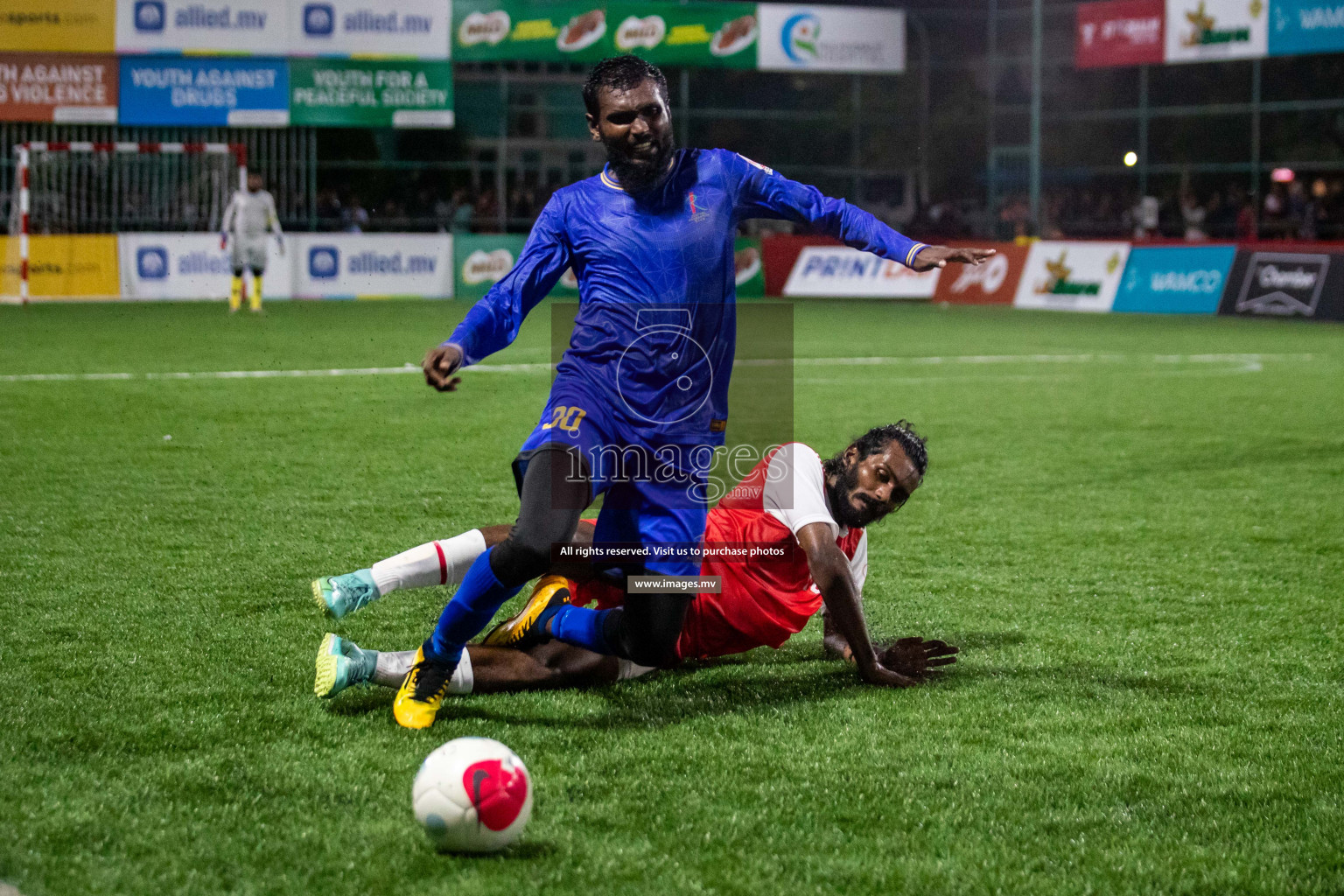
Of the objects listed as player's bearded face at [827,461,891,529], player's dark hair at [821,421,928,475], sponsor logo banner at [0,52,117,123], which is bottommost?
player's bearded face at [827,461,891,529]

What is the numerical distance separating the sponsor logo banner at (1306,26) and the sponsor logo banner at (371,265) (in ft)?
49.1

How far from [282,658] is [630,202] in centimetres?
187

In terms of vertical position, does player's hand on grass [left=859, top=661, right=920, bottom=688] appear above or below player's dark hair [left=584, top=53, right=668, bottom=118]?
below

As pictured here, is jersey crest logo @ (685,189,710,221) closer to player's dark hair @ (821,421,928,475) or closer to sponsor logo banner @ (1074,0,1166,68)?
player's dark hair @ (821,421,928,475)

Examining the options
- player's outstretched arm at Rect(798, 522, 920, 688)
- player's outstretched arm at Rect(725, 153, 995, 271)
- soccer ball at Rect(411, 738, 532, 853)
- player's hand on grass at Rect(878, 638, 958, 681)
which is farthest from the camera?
player's hand on grass at Rect(878, 638, 958, 681)

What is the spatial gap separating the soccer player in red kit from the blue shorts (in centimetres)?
25

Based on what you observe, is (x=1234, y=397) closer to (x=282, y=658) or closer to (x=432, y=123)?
(x=282, y=658)

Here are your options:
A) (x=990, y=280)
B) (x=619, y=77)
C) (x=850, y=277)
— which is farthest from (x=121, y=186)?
(x=619, y=77)

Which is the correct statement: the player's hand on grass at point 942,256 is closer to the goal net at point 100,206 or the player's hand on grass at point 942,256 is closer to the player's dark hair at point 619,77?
the player's dark hair at point 619,77

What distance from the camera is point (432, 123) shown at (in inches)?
988

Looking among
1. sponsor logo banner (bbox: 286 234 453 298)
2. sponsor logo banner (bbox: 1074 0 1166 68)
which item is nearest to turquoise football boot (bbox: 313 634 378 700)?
sponsor logo banner (bbox: 286 234 453 298)

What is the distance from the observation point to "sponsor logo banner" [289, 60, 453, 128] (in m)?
24.5

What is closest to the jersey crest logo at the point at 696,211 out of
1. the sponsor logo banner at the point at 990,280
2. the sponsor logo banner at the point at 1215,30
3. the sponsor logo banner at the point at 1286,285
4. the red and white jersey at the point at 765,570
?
the red and white jersey at the point at 765,570

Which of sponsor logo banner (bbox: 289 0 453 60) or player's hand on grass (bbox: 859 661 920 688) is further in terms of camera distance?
sponsor logo banner (bbox: 289 0 453 60)
